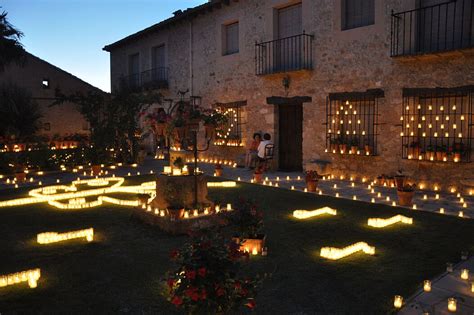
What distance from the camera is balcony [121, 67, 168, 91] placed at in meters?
19.2

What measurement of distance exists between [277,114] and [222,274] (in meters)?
11.2

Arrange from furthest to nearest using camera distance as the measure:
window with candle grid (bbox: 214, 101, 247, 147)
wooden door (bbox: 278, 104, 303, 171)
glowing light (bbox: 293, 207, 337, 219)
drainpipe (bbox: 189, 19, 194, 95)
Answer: drainpipe (bbox: 189, 19, 194, 95), window with candle grid (bbox: 214, 101, 247, 147), wooden door (bbox: 278, 104, 303, 171), glowing light (bbox: 293, 207, 337, 219)

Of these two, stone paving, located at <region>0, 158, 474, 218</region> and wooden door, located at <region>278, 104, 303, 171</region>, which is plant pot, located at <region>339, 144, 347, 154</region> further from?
wooden door, located at <region>278, 104, 303, 171</region>

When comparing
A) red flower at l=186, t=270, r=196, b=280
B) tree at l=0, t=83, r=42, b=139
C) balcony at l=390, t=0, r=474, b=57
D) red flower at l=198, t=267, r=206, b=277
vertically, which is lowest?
red flower at l=186, t=270, r=196, b=280

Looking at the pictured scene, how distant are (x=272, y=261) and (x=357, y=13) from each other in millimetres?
8714

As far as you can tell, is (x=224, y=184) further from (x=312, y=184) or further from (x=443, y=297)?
(x=443, y=297)

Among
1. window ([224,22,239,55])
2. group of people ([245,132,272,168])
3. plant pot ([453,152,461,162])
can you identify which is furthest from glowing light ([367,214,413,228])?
window ([224,22,239,55])

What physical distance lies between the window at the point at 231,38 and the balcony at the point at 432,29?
687 centimetres

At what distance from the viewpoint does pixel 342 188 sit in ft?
33.2

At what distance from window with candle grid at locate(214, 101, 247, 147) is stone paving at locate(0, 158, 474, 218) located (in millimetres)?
1284

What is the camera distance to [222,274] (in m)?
2.95

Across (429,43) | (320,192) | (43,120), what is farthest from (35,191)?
(43,120)

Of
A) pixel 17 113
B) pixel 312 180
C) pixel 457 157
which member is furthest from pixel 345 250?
pixel 17 113

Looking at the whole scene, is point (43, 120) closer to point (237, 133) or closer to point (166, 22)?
point (166, 22)
